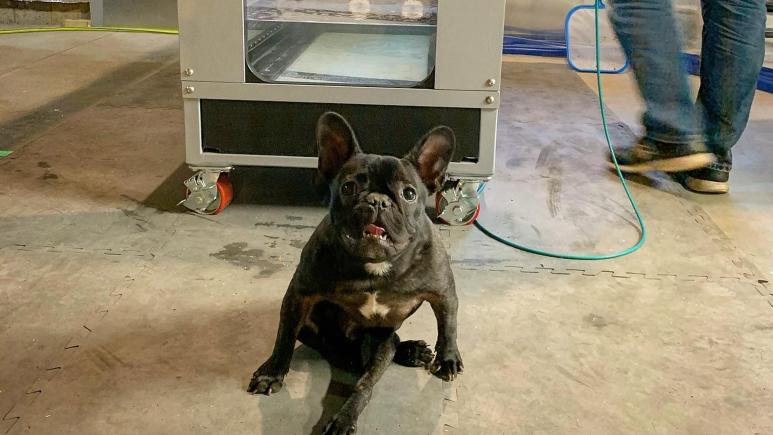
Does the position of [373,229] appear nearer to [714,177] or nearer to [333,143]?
[333,143]

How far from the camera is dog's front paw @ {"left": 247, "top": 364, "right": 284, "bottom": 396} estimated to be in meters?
1.54

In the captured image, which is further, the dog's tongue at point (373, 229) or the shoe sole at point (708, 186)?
the shoe sole at point (708, 186)

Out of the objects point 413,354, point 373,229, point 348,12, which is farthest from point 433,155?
point 348,12

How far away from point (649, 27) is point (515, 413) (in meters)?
1.62

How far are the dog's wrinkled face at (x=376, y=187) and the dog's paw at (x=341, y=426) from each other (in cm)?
28

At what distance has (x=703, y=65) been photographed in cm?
276

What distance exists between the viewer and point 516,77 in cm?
448

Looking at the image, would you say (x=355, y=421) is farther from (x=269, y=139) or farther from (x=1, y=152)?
(x=1, y=152)

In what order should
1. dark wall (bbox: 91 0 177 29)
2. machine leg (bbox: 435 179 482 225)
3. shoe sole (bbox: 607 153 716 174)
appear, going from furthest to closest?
dark wall (bbox: 91 0 177 29) → shoe sole (bbox: 607 153 716 174) → machine leg (bbox: 435 179 482 225)

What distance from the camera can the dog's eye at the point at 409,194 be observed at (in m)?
1.51

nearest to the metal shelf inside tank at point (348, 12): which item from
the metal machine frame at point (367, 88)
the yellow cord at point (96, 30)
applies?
the metal machine frame at point (367, 88)

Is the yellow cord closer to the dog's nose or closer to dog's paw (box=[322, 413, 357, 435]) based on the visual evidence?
the dog's nose

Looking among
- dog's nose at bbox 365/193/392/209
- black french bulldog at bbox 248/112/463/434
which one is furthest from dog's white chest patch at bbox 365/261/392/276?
dog's nose at bbox 365/193/392/209

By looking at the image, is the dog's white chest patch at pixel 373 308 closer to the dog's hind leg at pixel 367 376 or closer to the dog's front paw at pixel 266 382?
the dog's hind leg at pixel 367 376
